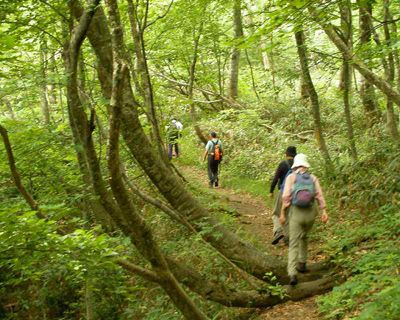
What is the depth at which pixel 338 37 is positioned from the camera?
9688 mm

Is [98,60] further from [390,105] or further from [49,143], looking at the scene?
[390,105]

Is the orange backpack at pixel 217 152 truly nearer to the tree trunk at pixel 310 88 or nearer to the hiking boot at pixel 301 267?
the tree trunk at pixel 310 88

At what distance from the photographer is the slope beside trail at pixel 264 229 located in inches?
250

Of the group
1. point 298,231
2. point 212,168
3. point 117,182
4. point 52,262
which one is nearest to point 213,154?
point 212,168

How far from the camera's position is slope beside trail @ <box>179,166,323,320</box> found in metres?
6.35

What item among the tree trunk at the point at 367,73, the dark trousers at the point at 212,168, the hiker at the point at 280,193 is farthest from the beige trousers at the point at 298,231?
the dark trousers at the point at 212,168

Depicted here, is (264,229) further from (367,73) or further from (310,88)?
(367,73)

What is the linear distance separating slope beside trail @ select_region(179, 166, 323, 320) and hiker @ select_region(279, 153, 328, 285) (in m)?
0.46

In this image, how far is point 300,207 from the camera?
6.71 meters

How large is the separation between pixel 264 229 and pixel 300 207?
147 inches

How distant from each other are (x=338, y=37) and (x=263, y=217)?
4917 mm

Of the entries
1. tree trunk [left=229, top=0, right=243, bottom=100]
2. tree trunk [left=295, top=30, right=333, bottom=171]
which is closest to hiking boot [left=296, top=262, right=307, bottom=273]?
tree trunk [left=295, top=30, right=333, bottom=171]

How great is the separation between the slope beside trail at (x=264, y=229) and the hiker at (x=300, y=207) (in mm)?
464

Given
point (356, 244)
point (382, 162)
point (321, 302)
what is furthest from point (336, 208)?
point (321, 302)
